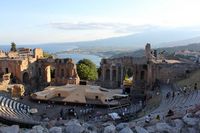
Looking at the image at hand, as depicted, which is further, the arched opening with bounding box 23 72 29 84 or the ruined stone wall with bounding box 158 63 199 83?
the arched opening with bounding box 23 72 29 84

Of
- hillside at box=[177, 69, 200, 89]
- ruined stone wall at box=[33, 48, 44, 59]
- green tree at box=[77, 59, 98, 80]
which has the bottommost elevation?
green tree at box=[77, 59, 98, 80]

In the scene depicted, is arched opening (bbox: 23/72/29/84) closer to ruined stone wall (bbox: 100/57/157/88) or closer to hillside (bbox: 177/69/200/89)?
ruined stone wall (bbox: 100/57/157/88)

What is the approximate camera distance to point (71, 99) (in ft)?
122

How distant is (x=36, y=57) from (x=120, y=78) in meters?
15.5

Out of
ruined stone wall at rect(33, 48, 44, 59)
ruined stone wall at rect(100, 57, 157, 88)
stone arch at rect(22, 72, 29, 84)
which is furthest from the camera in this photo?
ruined stone wall at rect(33, 48, 44, 59)

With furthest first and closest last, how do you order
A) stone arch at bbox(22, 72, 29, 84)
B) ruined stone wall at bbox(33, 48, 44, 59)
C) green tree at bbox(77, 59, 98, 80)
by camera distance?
green tree at bbox(77, 59, 98, 80)
ruined stone wall at bbox(33, 48, 44, 59)
stone arch at bbox(22, 72, 29, 84)

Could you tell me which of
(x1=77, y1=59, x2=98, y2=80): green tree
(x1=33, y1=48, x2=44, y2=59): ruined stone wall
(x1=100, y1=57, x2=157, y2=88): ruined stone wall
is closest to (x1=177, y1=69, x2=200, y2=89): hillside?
(x1=100, y1=57, x2=157, y2=88): ruined stone wall

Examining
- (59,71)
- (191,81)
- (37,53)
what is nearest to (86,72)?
(59,71)

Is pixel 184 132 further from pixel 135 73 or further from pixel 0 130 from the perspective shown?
pixel 135 73

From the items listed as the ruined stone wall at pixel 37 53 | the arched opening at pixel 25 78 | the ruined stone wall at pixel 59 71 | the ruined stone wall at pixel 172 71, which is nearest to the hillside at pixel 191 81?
the ruined stone wall at pixel 172 71

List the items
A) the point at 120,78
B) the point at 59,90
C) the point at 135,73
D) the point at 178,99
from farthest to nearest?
1. the point at 120,78
2. the point at 135,73
3. the point at 59,90
4. the point at 178,99

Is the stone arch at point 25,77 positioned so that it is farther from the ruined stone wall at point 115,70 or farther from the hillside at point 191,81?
the hillside at point 191,81

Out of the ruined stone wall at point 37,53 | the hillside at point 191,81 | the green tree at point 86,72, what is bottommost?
the green tree at point 86,72

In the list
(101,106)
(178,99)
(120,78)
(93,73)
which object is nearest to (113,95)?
(101,106)
